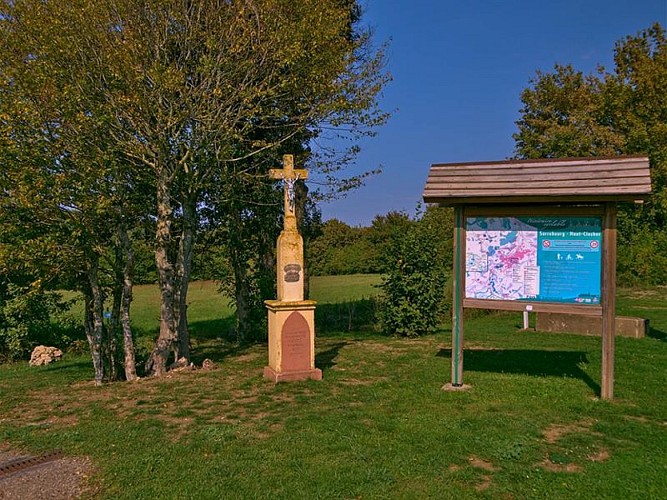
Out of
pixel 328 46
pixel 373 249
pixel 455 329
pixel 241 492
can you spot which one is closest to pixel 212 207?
pixel 328 46

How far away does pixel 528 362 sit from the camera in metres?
10.5

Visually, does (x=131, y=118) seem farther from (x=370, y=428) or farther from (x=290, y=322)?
(x=370, y=428)

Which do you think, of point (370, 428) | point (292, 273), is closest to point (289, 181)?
point (292, 273)

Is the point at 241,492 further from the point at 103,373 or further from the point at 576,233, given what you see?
the point at 103,373

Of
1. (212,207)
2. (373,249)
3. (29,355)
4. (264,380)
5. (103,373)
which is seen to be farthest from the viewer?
(373,249)

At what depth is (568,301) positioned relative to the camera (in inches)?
302

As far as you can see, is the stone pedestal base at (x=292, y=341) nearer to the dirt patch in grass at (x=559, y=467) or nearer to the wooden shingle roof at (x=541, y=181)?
the wooden shingle roof at (x=541, y=181)

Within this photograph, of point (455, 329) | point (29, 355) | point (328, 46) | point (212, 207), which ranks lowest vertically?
point (29, 355)

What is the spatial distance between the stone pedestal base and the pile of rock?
7935 mm

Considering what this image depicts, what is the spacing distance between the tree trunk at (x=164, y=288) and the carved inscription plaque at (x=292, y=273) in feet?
8.95

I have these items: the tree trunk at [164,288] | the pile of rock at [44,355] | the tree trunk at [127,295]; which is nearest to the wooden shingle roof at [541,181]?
the tree trunk at [164,288]

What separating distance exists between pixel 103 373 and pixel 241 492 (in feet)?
21.8

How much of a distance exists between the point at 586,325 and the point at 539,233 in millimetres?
7518

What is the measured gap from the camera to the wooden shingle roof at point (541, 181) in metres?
7.18
